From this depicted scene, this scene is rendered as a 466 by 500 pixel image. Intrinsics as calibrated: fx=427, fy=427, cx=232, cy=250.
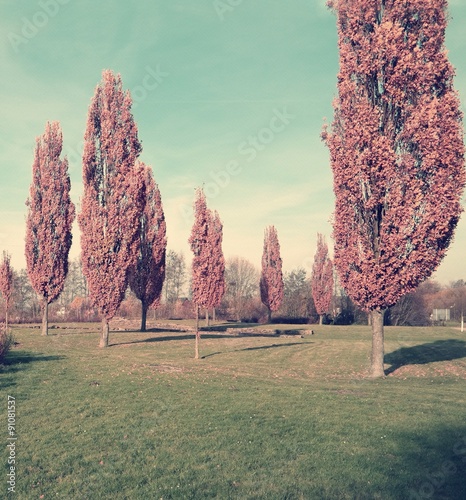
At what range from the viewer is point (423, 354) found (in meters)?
25.9

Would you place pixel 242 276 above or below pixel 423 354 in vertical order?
above

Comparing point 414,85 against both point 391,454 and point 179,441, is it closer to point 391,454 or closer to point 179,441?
point 391,454

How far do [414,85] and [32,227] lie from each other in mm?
28625

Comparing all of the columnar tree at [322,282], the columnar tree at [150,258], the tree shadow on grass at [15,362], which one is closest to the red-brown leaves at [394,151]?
the tree shadow on grass at [15,362]

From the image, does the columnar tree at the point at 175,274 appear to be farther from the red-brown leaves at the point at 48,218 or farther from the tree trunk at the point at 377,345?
the tree trunk at the point at 377,345

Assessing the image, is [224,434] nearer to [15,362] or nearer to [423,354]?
[15,362]

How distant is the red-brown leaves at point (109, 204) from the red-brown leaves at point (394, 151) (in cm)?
1395

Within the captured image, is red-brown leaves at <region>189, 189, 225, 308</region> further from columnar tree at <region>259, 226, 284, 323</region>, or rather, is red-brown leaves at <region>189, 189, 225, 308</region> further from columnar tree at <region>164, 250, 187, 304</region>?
columnar tree at <region>164, 250, 187, 304</region>

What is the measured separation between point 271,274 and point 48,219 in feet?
107

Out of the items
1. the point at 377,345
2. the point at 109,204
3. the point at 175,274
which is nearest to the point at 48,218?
the point at 109,204

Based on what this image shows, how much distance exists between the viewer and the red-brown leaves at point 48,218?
1313 inches

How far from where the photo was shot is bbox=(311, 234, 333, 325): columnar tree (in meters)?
55.9

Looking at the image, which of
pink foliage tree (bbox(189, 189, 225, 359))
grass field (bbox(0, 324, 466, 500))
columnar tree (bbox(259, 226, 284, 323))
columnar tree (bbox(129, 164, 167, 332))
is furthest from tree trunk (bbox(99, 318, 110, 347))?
columnar tree (bbox(259, 226, 284, 323))

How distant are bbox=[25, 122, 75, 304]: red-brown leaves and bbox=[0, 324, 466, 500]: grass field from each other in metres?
16.4
